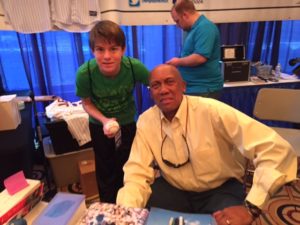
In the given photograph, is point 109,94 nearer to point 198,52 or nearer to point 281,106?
point 198,52

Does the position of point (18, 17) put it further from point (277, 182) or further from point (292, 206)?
point (292, 206)

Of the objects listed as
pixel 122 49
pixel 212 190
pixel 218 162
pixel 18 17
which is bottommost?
pixel 212 190

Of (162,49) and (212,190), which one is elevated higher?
(162,49)

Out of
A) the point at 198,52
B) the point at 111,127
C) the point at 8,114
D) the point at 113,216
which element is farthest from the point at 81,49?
the point at 113,216

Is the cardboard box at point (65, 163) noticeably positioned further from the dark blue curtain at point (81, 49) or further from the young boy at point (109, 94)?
the dark blue curtain at point (81, 49)

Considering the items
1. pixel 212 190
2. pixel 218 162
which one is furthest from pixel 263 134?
pixel 212 190

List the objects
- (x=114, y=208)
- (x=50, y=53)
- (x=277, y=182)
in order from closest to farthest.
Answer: (x=114, y=208), (x=277, y=182), (x=50, y=53)

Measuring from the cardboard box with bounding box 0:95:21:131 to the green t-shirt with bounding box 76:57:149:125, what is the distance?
56cm

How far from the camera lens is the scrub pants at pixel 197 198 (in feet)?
3.47

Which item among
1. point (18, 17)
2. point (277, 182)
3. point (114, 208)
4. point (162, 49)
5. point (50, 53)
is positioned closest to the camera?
point (114, 208)

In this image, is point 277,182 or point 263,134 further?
point 263,134

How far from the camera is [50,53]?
2389 millimetres

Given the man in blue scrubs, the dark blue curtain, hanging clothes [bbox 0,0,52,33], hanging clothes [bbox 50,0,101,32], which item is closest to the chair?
the man in blue scrubs

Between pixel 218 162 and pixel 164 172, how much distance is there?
25cm
